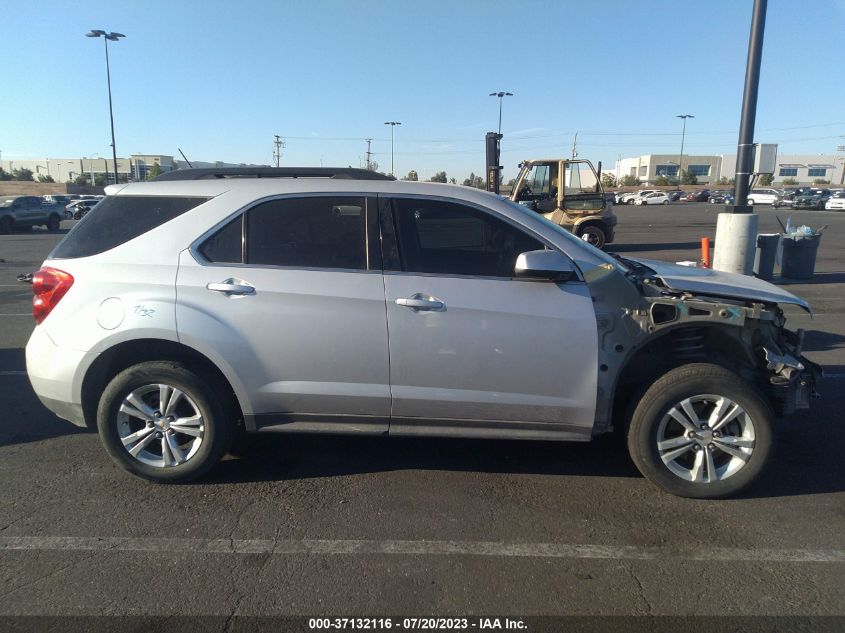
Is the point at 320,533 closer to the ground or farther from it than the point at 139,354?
closer to the ground

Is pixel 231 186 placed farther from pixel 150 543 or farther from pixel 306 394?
pixel 150 543

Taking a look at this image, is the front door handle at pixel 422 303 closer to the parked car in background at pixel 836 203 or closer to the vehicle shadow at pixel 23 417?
the vehicle shadow at pixel 23 417

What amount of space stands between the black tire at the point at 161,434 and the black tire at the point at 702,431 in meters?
2.59

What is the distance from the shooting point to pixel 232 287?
3.70 metres

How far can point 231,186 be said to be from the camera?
3967 millimetres

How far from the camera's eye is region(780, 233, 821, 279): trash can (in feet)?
38.3

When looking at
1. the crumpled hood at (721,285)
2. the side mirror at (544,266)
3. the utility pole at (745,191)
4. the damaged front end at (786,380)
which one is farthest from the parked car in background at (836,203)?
the side mirror at (544,266)

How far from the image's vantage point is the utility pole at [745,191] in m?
8.98

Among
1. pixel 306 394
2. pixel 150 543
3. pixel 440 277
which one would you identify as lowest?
pixel 150 543

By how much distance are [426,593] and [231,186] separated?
8.98 feet

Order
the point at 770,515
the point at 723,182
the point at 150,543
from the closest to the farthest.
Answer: the point at 150,543, the point at 770,515, the point at 723,182

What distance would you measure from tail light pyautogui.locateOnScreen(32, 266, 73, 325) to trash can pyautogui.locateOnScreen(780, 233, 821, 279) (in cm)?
1239

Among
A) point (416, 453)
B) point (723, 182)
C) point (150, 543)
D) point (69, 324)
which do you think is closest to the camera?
point (150, 543)

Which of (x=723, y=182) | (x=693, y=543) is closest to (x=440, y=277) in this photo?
(x=693, y=543)
